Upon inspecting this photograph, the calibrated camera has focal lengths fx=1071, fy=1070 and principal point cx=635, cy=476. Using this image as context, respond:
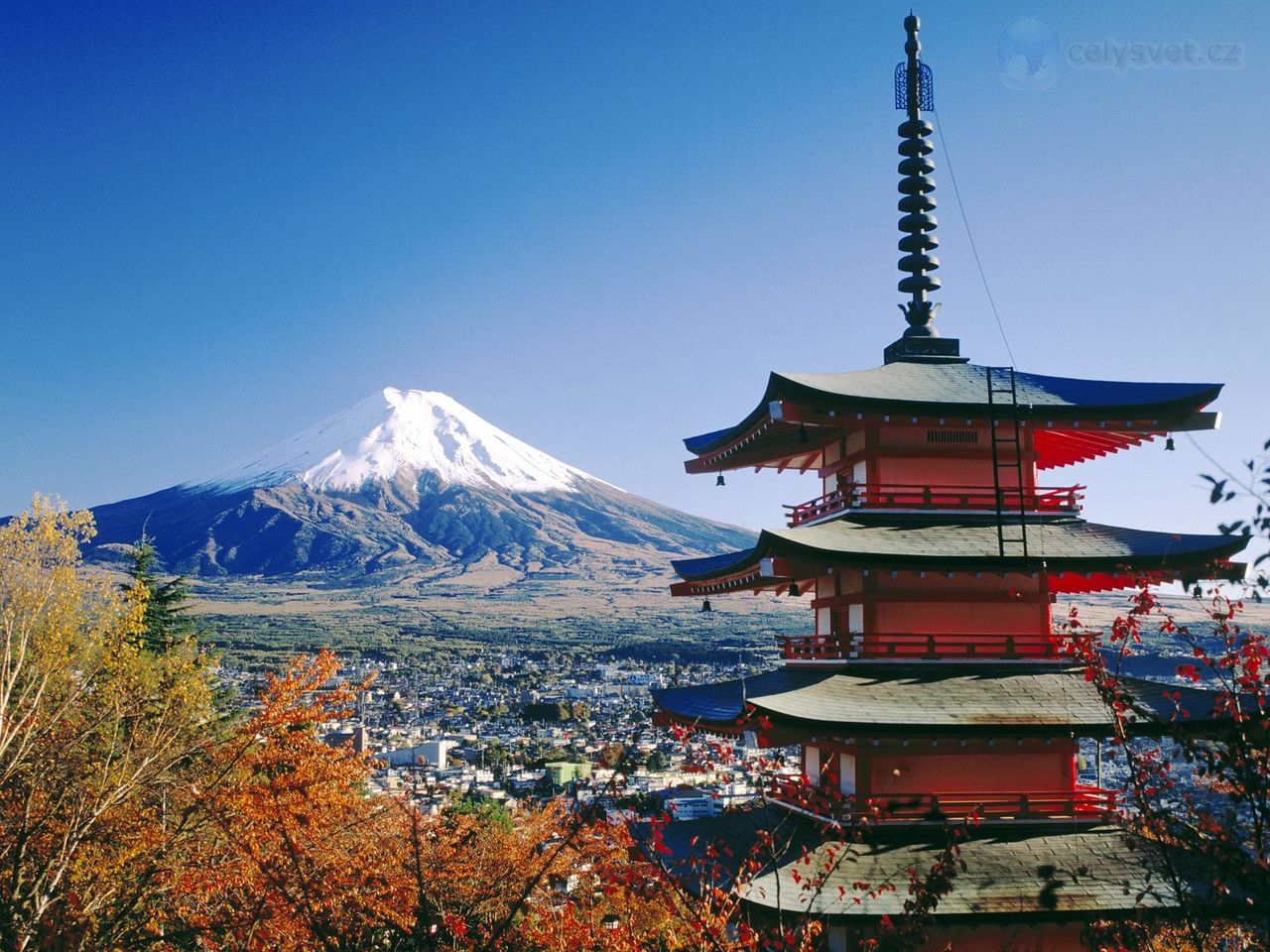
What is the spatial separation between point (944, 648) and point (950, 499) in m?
→ 1.94

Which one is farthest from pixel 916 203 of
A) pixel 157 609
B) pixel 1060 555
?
pixel 157 609

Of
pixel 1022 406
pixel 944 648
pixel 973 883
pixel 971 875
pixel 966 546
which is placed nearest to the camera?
pixel 973 883

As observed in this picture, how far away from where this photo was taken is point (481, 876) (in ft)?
94.4

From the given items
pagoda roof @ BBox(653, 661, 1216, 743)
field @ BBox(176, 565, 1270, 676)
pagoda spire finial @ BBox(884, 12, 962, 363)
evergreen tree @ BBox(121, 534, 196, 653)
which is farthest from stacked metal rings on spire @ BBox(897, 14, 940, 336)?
field @ BBox(176, 565, 1270, 676)

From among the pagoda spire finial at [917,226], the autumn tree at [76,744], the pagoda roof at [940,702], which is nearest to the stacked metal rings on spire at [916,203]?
the pagoda spire finial at [917,226]

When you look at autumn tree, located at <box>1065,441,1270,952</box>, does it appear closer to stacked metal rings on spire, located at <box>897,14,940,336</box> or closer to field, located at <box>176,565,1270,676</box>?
stacked metal rings on spire, located at <box>897,14,940,336</box>

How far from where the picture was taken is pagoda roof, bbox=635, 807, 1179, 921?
1099cm

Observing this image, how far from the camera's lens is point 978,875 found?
11.5 meters

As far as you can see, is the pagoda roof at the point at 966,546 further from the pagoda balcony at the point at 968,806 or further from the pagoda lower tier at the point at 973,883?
the pagoda lower tier at the point at 973,883

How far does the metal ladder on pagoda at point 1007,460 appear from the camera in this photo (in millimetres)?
12992

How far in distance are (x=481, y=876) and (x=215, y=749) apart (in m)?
8.51

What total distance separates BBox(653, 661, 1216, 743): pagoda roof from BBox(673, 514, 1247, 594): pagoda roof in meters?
1.34

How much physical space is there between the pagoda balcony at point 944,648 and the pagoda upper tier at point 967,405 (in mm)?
2675

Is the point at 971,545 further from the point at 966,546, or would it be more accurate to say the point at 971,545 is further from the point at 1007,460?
the point at 1007,460
